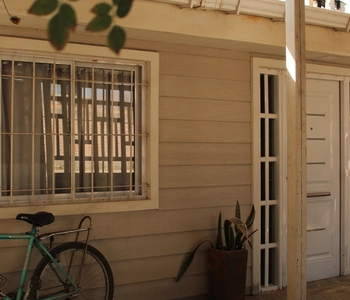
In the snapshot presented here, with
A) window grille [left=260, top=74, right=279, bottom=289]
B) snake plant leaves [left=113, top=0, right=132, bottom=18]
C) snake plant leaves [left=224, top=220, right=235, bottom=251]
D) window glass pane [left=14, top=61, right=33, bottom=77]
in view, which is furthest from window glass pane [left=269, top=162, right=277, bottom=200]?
snake plant leaves [left=113, top=0, right=132, bottom=18]

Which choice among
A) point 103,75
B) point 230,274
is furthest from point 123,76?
point 230,274

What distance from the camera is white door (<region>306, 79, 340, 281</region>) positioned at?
4.71 m

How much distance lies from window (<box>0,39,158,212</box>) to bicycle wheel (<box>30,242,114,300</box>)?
16.9 inches

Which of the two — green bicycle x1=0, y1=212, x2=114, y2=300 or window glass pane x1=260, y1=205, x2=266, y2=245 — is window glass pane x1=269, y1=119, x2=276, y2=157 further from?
green bicycle x1=0, y1=212, x2=114, y2=300

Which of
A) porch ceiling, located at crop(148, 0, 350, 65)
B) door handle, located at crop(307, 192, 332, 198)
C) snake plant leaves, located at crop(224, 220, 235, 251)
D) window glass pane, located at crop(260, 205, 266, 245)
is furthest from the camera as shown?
door handle, located at crop(307, 192, 332, 198)

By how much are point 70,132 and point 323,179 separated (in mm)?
2804

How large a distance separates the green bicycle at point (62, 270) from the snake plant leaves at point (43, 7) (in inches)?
85.9

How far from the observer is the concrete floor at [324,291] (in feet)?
14.1

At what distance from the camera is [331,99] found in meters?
4.85

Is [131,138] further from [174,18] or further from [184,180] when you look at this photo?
[174,18]

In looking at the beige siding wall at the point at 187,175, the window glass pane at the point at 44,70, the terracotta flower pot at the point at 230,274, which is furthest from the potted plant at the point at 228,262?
the window glass pane at the point at 44,70

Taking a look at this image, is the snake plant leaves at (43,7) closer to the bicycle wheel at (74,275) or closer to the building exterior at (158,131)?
the building exterior at (158,131)

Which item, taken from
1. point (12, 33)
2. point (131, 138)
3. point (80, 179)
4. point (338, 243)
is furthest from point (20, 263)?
point (338, 243)

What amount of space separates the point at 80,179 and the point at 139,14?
57.1 inches
